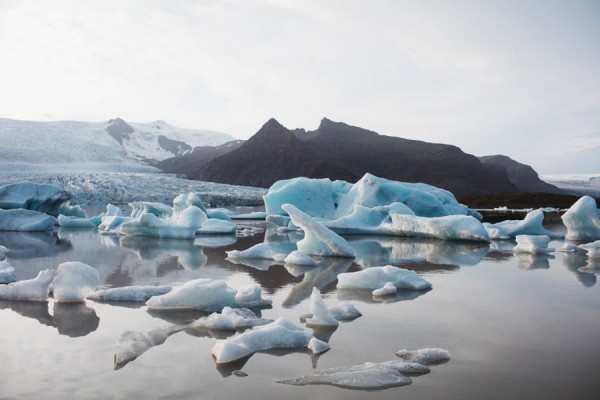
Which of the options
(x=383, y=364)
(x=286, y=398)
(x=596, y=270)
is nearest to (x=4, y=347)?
(x=286, y=398)

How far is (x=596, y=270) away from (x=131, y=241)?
9.09 m

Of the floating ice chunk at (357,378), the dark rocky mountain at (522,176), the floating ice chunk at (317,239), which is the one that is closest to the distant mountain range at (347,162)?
the dark rocky mountain at (522,176)

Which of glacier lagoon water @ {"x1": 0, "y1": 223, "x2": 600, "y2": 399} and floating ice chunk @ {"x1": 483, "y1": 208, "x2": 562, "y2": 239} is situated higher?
floating ice chunk @ {"x1": 483, "y1": 208, "x2": 562, "y2": 239}

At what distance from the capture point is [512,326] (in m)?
4.57

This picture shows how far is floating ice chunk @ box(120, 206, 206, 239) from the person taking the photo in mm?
12586

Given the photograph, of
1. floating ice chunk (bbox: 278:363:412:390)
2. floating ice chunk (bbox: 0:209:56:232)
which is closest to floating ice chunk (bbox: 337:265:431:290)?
floating ice chunk (bbox: 278:363:412:390)

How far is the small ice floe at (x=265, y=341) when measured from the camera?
3514 mm

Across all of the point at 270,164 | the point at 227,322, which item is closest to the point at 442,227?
the point at 227,322

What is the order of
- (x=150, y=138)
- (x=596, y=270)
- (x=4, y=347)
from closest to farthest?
(x=4, y=347), (x=596, y=270), (x=150, y=138)

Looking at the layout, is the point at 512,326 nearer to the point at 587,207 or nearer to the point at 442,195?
the point at 587,207

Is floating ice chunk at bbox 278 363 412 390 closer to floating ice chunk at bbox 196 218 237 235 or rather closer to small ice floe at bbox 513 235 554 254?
small ice floe at bbox 513 235 554 254

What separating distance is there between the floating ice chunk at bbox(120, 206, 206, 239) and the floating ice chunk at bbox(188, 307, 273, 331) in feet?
26.6

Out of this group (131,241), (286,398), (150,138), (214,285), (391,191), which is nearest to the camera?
(286,398)

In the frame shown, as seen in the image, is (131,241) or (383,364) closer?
(383,364)
